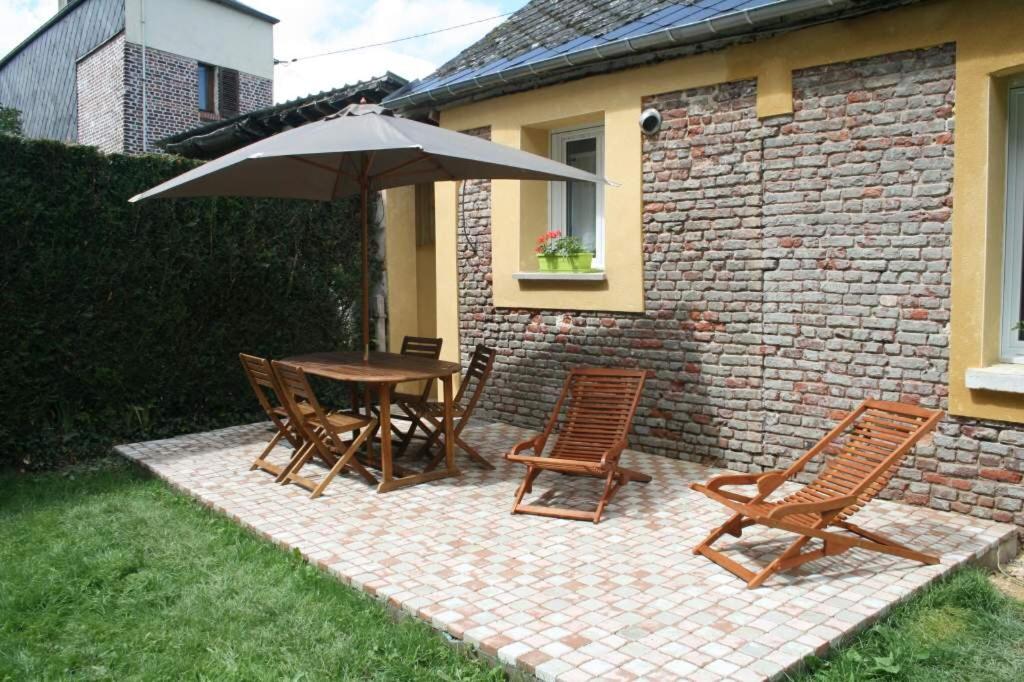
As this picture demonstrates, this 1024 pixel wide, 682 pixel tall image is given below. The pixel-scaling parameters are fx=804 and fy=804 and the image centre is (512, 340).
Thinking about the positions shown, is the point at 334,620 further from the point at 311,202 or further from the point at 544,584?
the point at 311,202

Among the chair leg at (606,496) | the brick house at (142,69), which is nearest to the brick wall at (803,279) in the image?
the chair leg at (606,496)

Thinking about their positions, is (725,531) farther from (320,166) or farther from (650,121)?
(320,166)

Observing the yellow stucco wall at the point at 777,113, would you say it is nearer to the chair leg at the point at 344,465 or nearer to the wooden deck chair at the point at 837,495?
the wooden deck chair at the point at 837,495

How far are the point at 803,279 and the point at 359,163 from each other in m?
3.74

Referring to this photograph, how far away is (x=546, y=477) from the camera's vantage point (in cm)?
648

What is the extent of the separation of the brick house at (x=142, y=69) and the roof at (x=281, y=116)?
976 cm

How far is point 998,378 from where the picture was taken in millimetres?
5012

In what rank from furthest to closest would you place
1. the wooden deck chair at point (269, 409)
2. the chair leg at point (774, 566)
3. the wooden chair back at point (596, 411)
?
1. the wooden deck chair at point (269, 409)
2. the wooden chair back at point (596, 411)
3. the chair leg at point (774, 566)

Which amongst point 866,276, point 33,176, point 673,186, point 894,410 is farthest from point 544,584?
point 33,176

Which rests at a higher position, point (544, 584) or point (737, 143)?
point (737, 143)

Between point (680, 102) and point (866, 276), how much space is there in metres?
2.21

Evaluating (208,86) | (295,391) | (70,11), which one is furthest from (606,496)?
(70,11)

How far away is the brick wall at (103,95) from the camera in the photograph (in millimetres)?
20812

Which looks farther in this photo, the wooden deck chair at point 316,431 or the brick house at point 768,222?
the wooden deck chair at point 316,431
